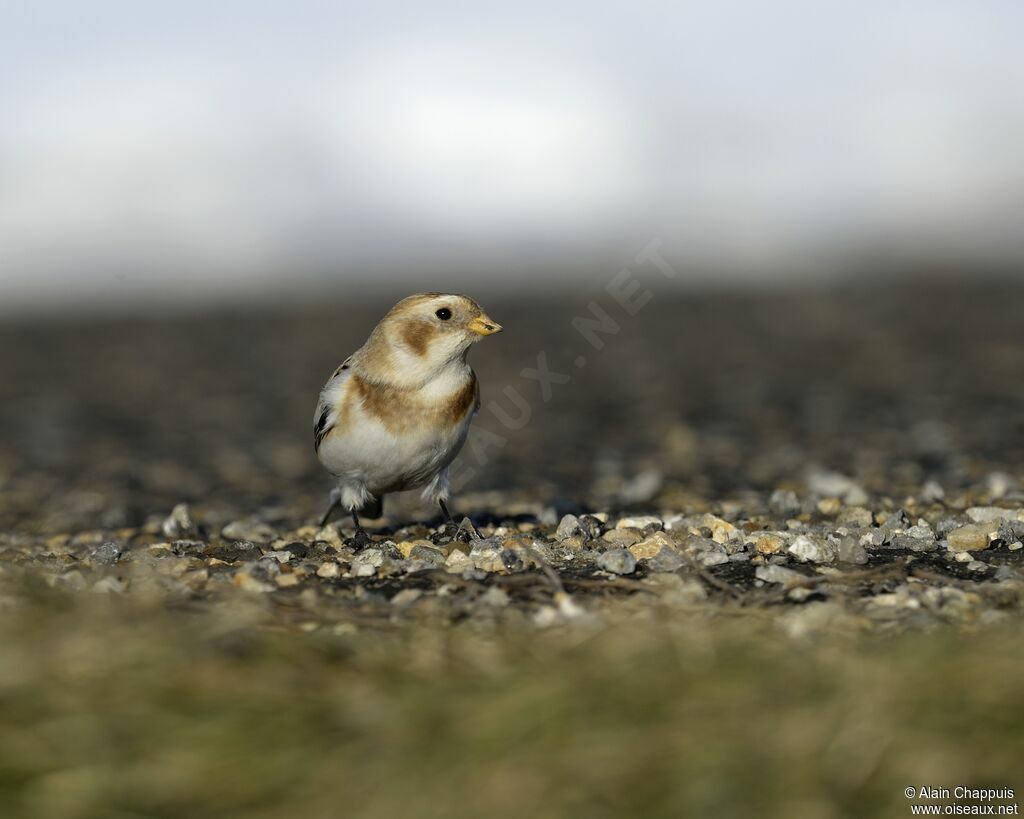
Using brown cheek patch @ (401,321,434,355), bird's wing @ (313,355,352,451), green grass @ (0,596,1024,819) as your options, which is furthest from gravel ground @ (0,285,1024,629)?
brown cheek patch @ (401,321,434,355)

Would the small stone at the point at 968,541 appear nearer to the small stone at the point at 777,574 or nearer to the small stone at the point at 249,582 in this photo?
the small stone at the point at 777,574

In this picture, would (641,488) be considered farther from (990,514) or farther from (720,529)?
(990,514)

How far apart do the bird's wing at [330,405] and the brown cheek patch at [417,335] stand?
342mm

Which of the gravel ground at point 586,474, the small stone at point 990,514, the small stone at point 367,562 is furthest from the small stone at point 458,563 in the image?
the small stone at point 990,514

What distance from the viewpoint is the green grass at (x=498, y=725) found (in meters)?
2.82

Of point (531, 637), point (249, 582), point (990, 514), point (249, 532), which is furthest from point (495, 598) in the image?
point (990, 514)

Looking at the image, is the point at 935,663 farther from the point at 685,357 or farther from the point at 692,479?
the point at 685,357

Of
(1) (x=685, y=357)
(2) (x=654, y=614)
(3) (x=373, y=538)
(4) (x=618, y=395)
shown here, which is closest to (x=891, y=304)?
(1) (x=685, y=357)

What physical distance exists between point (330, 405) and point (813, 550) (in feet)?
6.84

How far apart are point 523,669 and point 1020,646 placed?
46.8 inches

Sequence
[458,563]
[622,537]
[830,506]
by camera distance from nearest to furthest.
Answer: [458,563] < [622,537] < [830,506]

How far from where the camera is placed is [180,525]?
236 inches

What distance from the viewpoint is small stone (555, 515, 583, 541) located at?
17.1ft

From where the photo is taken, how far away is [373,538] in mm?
5469
